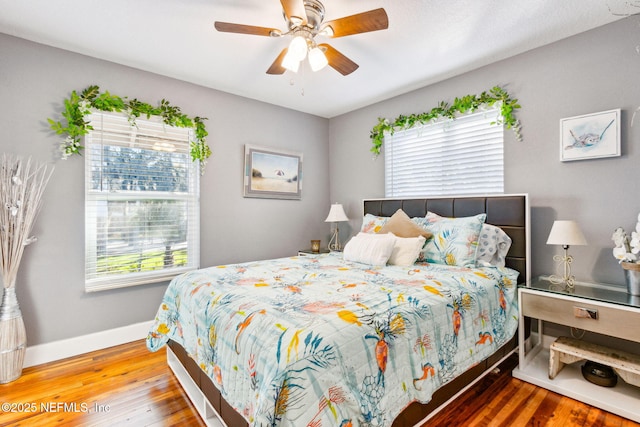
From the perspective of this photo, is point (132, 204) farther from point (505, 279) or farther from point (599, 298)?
point (599, 298)

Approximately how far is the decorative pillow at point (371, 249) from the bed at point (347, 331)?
0.02 metres

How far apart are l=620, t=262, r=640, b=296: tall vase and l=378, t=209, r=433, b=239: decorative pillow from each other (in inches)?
50.1

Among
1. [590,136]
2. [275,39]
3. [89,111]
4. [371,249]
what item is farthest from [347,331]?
[89,111]

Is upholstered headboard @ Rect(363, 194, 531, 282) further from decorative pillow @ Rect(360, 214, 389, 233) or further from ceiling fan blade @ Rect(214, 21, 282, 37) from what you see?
ceiling fan blade @ Rect(214, 21, 282, 37)

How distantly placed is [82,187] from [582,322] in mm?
3966

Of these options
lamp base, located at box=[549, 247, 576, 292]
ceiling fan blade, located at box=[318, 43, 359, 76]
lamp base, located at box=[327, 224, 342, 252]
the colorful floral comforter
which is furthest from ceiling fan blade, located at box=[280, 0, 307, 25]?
lamp base, located at box=[327, 224, 342, 252]

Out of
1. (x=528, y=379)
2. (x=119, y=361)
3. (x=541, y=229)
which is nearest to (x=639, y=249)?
(x=541, y=229)

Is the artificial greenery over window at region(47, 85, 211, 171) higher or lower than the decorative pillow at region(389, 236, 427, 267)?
higher

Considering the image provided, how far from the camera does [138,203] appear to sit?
296 centimetres

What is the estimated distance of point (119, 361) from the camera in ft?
8.32

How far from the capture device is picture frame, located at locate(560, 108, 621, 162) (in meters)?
2.24

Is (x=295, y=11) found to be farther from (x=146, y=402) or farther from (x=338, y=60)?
(x=146, y=402)

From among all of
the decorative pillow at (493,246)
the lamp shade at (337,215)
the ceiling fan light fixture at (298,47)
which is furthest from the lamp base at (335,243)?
the ceiling fan light fixture at (298,47)

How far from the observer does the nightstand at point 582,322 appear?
1.80m
